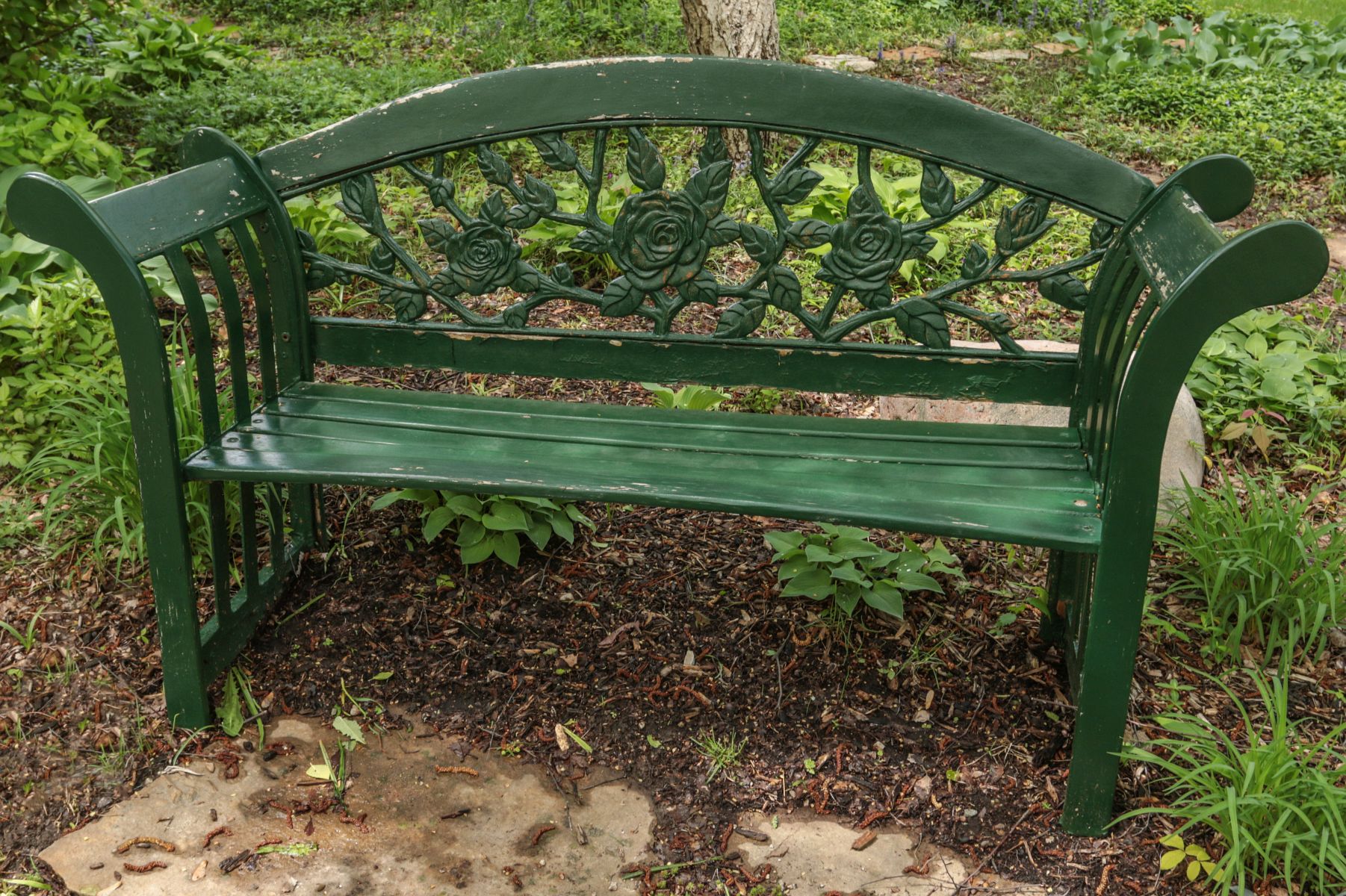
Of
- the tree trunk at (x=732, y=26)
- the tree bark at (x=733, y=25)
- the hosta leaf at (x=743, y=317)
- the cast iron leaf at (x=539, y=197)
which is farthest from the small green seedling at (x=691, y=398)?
the tree bark at (x=733, y=25)

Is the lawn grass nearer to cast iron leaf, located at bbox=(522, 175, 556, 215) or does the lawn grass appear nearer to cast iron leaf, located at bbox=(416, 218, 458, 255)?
cast iron leaf, located at bbox=(522, 175, 556, 215)

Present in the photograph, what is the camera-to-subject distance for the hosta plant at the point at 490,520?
283cm

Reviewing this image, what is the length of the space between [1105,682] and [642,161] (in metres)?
1.41

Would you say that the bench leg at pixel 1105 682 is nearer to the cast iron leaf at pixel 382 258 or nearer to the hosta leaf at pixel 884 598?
the hosta leaf at pixel 884 598

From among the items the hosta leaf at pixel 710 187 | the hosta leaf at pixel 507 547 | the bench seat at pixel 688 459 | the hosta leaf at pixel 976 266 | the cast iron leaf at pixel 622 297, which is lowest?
the hosta leaf at pixel 507 547

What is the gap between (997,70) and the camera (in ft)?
22.0

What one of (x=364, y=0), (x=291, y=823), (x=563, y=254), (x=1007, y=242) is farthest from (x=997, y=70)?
(x=291, y=823)

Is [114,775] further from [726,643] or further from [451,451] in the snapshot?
[726,643]

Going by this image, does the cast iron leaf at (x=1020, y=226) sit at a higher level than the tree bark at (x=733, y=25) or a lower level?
lower

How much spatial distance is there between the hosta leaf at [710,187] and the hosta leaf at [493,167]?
396mm

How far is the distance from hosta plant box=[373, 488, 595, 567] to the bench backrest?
36 centimetres

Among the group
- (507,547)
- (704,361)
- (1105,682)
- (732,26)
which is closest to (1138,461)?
(1105,682)

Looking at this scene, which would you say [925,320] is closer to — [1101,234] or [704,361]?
[1101,234]

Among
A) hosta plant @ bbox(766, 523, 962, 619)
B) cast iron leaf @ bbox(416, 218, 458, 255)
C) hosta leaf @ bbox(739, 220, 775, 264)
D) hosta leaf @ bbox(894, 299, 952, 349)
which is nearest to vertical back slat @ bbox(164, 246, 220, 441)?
cast iron leaf @ bbox(416, 218, 458, 255)
